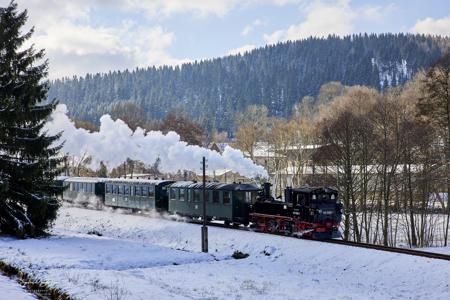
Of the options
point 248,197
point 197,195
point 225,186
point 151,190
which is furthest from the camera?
point 151,190

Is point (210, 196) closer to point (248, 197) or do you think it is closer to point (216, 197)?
point (216, 197)

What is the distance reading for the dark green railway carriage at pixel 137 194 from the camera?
40219mm

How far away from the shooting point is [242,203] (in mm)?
31938

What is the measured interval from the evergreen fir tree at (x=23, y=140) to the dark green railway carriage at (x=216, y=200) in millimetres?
10608

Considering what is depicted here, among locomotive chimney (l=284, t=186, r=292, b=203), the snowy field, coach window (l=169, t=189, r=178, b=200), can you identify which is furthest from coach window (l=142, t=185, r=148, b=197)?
locomotive chimney (l=284, t=186, r=292, b=203)

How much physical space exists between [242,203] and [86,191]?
23717mm

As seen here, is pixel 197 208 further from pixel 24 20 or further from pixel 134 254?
pixel 24 20

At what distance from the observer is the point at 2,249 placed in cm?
2180

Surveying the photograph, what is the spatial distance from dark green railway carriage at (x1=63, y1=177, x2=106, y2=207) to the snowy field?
18.8 meters

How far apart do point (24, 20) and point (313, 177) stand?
25.0 meters

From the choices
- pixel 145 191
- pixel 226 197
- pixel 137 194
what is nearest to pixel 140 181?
pixel 137 194

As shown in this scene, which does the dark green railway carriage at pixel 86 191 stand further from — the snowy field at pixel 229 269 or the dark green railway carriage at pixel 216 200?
the snowy field at pixel 229 269

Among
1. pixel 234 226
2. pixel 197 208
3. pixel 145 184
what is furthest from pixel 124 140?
pixel 234 226

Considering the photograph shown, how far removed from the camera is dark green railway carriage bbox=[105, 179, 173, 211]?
4022cm
